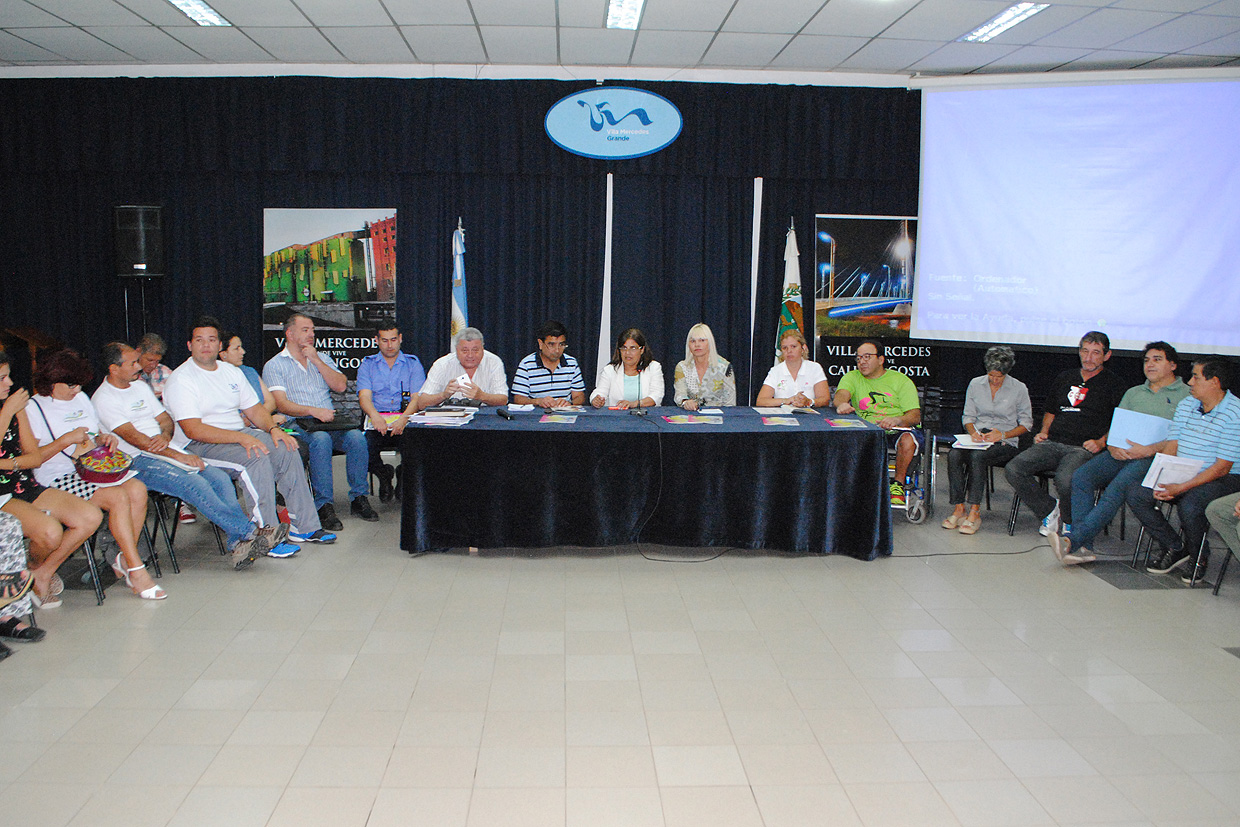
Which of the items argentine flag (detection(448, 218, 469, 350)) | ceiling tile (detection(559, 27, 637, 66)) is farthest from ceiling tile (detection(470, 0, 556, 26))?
argentine flag (detection(448, 218, 469, 350))

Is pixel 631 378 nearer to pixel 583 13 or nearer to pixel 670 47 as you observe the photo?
pixel 583 13

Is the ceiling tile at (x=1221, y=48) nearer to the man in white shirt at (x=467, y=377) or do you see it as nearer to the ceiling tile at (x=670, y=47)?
the ceiling tile at (x=670, y=47)

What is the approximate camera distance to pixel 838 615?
347 cm

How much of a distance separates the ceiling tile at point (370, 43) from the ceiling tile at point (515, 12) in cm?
74

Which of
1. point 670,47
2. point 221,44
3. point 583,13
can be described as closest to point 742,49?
point 670,47

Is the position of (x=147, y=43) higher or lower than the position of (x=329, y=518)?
higher

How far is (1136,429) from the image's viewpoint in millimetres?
4344

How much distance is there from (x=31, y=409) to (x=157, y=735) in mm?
1794

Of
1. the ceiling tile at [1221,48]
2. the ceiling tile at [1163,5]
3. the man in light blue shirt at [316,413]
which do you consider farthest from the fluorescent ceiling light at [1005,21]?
the man in light blue shirt at [316,413]

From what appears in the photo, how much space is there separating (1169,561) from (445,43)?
5.64m

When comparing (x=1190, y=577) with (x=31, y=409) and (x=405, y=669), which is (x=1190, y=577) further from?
(x=31, y=409)

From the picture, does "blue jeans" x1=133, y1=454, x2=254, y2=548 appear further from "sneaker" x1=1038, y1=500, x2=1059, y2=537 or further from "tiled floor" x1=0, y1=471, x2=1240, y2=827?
"sneaker" x1=1038, y1=500, x2=1059, y2=537

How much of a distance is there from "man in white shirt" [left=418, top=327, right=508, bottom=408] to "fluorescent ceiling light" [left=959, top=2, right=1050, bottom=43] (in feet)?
13.0

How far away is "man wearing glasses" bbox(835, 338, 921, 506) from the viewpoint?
4938 millimetres
